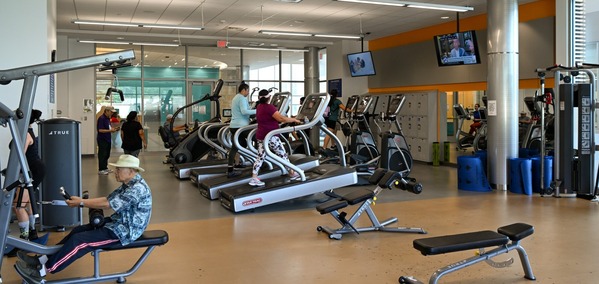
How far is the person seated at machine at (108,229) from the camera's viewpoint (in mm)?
3793

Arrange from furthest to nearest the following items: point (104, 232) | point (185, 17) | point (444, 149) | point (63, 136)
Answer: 1. point (444, 149)
2. point (185, 17)
3. point (63, 136)
4. point (104, 232)

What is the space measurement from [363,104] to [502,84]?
333 cm

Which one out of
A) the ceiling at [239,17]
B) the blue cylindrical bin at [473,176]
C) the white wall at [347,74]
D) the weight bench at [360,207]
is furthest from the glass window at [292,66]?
the weight bench at [360,207]

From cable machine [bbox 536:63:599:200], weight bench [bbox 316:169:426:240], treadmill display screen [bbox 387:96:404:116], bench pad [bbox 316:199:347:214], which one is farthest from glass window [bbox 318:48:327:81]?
bench pad [bbox 316:199:347:214]

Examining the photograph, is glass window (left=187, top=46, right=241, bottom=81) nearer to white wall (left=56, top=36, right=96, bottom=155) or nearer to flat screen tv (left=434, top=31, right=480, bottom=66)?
white wall (left=56, top=36, right=96, bottom=155)

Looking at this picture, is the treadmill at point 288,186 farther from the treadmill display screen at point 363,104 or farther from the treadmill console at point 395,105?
the treadmill display screen at point 363,104

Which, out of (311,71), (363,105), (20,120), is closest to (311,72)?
(311,71)

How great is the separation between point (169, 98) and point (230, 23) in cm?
482

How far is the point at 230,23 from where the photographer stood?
1266 centimetres

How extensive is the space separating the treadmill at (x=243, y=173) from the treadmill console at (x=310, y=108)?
1.69 ft

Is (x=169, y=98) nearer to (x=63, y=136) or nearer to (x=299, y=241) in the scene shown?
(x=63, y=136)

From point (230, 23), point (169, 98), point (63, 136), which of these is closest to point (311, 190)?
point (63, 136)

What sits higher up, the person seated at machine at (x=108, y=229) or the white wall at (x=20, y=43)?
the white wall at (x=20, y=43)

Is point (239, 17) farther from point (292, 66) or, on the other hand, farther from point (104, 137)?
point (292, 66)
